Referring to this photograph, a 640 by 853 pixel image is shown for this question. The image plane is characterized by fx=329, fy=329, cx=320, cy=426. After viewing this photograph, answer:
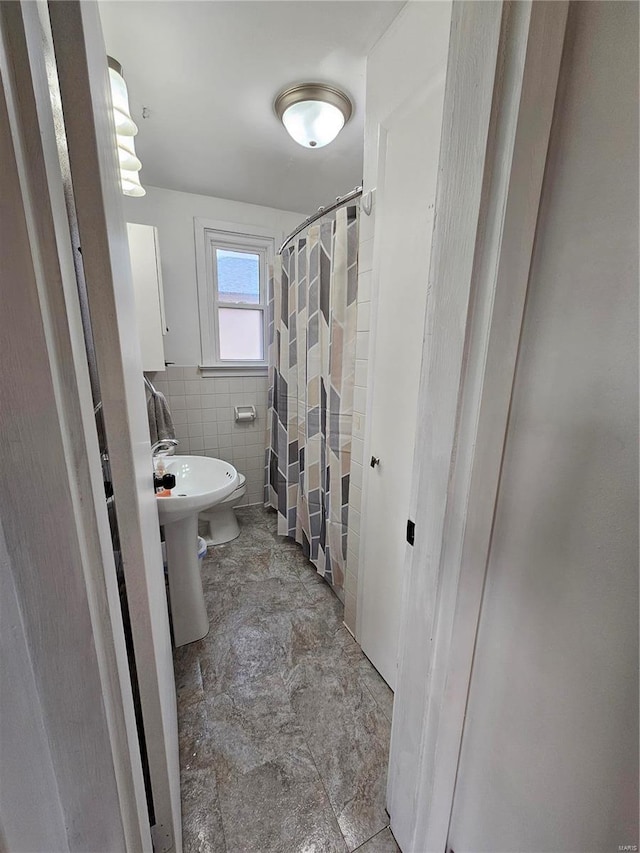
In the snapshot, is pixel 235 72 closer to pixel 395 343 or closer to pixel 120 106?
pixel 120 106

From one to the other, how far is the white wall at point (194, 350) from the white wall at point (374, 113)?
1.44m

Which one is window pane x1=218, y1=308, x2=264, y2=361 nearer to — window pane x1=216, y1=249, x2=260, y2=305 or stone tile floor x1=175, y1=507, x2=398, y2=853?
window pane x1=216, y1=249, x2=260, y2=305

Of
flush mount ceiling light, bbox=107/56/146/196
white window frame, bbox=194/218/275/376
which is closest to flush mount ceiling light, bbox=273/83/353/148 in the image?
flush mount ceiling light, bbox=107/56/146/196

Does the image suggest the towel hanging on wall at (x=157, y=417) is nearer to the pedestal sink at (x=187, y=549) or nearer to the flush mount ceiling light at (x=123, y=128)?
the pedestal sink at (x=187, y=549)

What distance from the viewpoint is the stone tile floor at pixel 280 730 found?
935 millimetres

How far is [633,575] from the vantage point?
1.49ft

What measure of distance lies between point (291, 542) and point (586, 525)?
2.08m

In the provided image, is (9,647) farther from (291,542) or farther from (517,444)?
(291,542)

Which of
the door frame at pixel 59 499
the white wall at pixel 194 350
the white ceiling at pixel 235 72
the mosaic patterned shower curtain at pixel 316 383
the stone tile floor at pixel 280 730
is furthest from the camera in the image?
the white wall at pixel 194 350

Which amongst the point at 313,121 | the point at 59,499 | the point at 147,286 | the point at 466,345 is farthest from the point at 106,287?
the point at 147,286

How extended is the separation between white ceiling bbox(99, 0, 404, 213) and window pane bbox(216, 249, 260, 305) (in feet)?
1.84

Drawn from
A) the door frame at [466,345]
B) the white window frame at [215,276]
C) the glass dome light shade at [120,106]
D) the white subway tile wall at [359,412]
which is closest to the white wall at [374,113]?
the white subway tile wall at [359,412]

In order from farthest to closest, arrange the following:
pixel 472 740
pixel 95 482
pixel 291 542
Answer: pixel 291 542
pixel 472 740
pixel 95 482

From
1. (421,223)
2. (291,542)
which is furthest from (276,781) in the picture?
(421,223)
